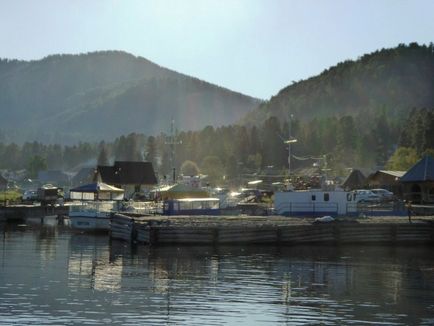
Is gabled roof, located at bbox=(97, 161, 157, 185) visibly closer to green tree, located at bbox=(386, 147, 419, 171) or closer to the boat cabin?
green tree, located at bbox=(386, 147, 419, 171)

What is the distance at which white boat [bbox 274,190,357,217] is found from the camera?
208ft

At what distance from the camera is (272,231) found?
53.8 m

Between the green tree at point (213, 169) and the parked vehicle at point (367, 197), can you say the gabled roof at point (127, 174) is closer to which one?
the green tree at point (213, 169)

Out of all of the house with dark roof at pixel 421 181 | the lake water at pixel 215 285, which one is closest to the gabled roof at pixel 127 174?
the house with dark roof at pixel 421 181

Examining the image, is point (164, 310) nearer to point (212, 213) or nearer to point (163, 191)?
point (212, 213)

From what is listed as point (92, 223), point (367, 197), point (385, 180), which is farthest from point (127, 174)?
point (92, 223)

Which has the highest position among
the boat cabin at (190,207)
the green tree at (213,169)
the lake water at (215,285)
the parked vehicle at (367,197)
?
the green tree at (213,169)

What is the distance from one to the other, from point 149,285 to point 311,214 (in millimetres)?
30336

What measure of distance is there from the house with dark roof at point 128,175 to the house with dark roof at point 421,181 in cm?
5359

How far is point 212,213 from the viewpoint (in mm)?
70625

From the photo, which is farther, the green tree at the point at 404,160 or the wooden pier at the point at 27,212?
the green tree at the point at 404,160

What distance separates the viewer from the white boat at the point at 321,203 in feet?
208

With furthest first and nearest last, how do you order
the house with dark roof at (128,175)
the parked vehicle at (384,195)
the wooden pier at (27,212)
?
the house with dark roof at (128,175) < the wooden pier at (27,212) < the parked vehicle at (384,195)

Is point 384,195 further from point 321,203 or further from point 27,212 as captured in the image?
point 27,212
